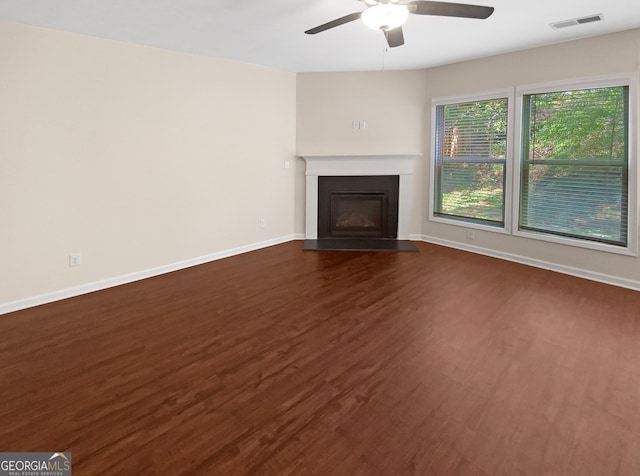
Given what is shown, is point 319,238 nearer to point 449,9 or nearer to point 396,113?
point 396,113

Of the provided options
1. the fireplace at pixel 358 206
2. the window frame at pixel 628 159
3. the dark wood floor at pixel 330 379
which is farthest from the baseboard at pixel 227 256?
the fireplace at pixel 358 206

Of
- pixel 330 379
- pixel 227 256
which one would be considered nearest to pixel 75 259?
pixel 227 256

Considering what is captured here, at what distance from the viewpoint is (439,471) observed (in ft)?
5.23

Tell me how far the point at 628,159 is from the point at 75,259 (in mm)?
5386

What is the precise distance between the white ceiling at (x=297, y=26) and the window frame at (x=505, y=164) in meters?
0.49

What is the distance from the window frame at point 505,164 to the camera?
185 inches

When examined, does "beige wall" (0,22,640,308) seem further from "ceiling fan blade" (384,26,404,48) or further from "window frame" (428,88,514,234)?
"ceiling fan blade" (384,26,404,48)

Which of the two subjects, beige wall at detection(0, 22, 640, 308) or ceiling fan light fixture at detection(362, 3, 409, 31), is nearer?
ceiling fan light fixture at detection(362, 3, 409, 31)

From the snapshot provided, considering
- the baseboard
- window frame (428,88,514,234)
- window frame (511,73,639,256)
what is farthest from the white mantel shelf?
window frame (511,73,639,256)

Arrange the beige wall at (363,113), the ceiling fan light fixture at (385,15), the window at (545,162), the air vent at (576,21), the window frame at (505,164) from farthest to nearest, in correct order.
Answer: the beige wall at (363,113) < the window frame at (505,164) < the window at (545,162) < the air vent at (576,21) < the ceiling fan light fixture at (385,15)

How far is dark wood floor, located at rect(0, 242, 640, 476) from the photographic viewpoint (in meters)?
1.70

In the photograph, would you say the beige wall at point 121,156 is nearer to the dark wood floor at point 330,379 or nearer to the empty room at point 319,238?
the empty room at point 319,238

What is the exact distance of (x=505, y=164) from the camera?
485 centimetres

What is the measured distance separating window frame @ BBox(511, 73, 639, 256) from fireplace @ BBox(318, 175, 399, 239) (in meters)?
1.67
